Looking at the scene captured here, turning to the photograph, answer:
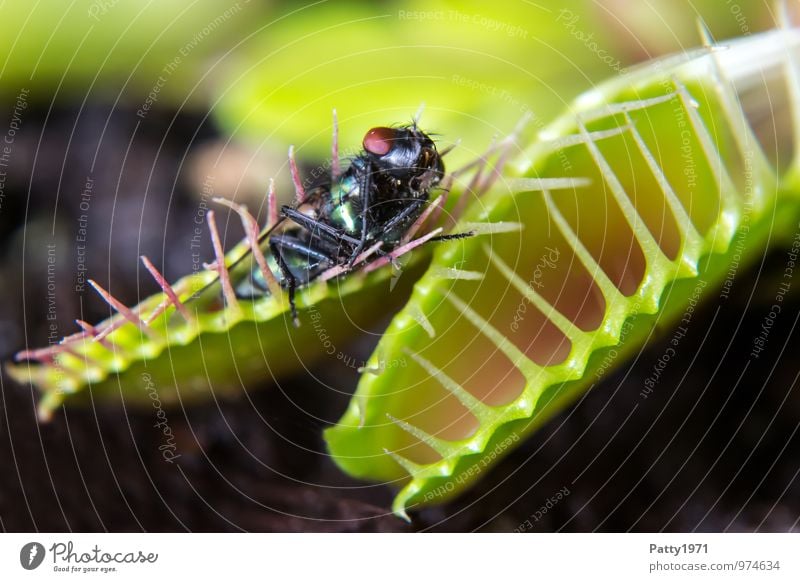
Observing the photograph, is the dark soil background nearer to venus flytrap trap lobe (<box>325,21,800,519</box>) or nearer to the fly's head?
venus flytrap trap lobe (<box>325,21,800,519</box>)

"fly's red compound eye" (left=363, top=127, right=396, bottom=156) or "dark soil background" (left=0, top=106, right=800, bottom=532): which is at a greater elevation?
"fly's red compound eye" (left=363, top=127, right=396, bottom=156)

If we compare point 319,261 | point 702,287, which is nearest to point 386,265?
point 319,261

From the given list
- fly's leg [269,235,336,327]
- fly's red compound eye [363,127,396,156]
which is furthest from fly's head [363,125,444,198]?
fly's leg [269,235,336,327]

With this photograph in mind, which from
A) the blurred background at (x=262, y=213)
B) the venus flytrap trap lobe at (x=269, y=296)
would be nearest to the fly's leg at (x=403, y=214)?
the venus flytrap trap lobe at (x=269, y=296)

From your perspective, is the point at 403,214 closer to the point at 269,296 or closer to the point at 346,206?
the point at 346,206

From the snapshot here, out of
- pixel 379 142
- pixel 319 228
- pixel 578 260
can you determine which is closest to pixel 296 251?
pixel 319 228

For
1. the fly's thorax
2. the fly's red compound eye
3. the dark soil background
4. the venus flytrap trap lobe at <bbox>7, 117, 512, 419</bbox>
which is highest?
the fly's red compound eye
